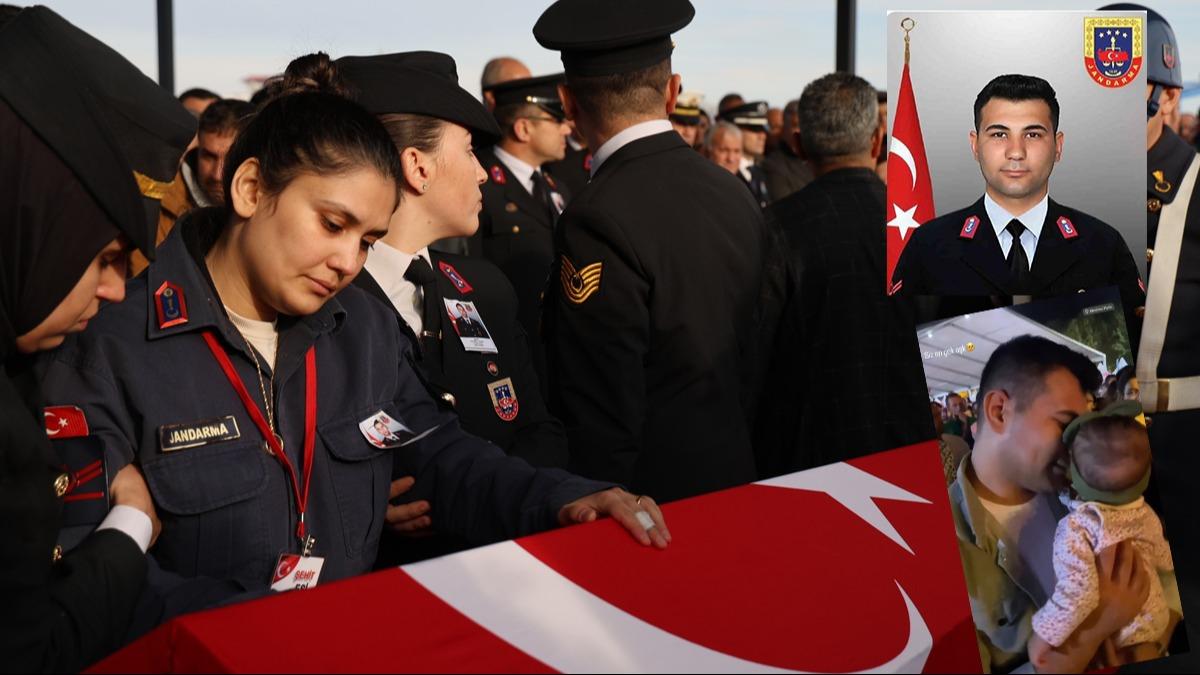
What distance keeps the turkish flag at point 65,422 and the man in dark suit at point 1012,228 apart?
1371mm

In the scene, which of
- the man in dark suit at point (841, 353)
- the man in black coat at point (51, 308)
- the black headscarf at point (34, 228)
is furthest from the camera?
the man in dark suit at point (841, 353)

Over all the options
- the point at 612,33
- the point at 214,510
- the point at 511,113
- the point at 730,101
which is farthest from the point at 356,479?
the point at 730,101

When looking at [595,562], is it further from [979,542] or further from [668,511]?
[979,542]

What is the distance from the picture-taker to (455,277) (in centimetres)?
341

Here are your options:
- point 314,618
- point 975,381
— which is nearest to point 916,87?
point 975,381

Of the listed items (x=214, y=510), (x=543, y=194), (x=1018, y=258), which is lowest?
(x=543, y=194)

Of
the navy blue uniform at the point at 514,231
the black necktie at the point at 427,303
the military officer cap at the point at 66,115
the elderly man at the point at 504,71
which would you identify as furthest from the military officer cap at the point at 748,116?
the military officer cap at the point at 66,115

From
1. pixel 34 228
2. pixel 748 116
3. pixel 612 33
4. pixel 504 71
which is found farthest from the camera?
pixel 748 116

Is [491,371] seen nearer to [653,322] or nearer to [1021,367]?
[653,322]

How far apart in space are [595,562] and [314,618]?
1.73ft

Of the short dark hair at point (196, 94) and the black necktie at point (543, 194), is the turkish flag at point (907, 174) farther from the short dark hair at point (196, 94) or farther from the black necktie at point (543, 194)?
the short dark hair at point (196, 94)

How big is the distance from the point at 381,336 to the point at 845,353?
77.8 inches

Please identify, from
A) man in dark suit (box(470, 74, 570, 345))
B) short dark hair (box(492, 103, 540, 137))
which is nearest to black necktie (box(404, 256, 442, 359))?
man in dark suit (box(470, 74, 570, 345))

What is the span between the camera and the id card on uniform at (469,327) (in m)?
3.27
